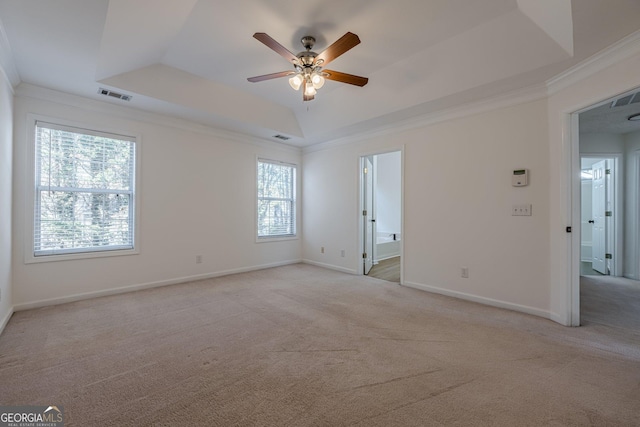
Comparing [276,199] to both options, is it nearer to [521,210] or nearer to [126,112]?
[126,112]

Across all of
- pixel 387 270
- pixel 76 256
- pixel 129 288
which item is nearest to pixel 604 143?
pixel 387 270

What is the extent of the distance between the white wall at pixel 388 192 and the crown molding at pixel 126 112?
4.03 m

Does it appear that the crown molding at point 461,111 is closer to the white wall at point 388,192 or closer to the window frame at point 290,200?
the window frame at point 290,200

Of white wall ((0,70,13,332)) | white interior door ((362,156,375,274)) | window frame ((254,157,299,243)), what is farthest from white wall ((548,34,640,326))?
white wall ((0,70,13,332))

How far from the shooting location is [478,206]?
137 inches

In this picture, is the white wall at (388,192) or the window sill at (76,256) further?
the white wall at (388,192)

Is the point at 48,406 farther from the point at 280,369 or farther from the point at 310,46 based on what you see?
the point at 310,46

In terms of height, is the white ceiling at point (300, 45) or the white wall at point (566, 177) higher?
the white ceiling at point (300, 45)

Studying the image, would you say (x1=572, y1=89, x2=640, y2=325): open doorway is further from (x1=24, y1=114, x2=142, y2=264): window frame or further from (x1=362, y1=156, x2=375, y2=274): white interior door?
(x1=24, y1=114, x2=142, y2=264): window frame

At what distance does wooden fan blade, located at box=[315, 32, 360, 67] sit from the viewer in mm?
2137

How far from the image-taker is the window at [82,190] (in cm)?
324

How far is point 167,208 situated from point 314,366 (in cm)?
336

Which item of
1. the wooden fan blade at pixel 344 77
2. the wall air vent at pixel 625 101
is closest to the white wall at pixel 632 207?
the wall air vent at pixel 625 101

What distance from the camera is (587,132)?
4.76 m
